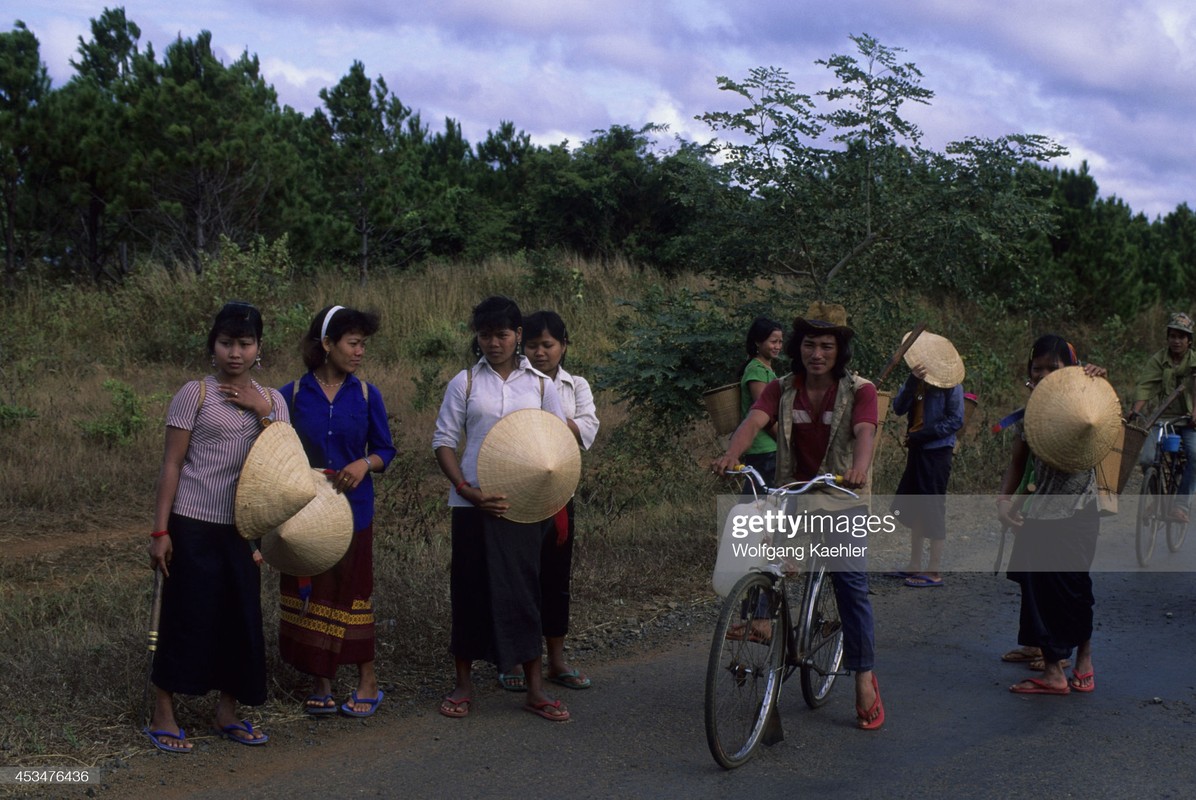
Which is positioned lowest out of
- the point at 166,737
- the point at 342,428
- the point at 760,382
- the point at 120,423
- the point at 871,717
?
the point at 166,737

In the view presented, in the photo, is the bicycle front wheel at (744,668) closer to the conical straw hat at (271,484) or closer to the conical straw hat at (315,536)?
the conical straw hat at (315,536)

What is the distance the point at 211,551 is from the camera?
4.96 m

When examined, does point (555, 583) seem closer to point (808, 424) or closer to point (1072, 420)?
point (808, 424)

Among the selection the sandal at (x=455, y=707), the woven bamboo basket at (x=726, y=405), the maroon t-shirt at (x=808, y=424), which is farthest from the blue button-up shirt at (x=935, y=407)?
the sandal at (x=455, y=707)

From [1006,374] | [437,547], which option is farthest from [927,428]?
[1006,374]

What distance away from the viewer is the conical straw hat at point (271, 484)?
4879 millimetres

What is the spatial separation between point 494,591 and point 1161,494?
626cm

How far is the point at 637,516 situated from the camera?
32.0 feet

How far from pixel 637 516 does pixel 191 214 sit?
42.4ft

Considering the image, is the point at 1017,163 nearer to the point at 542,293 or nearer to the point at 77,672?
the point at 77,672

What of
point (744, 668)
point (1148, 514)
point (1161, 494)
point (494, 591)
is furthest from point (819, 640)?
point (1161, 494)

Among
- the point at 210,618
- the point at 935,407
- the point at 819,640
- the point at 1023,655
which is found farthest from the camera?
the point at 935,407

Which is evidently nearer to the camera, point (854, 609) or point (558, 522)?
point (854, 609)

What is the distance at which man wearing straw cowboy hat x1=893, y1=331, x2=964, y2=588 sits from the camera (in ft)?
26.0
